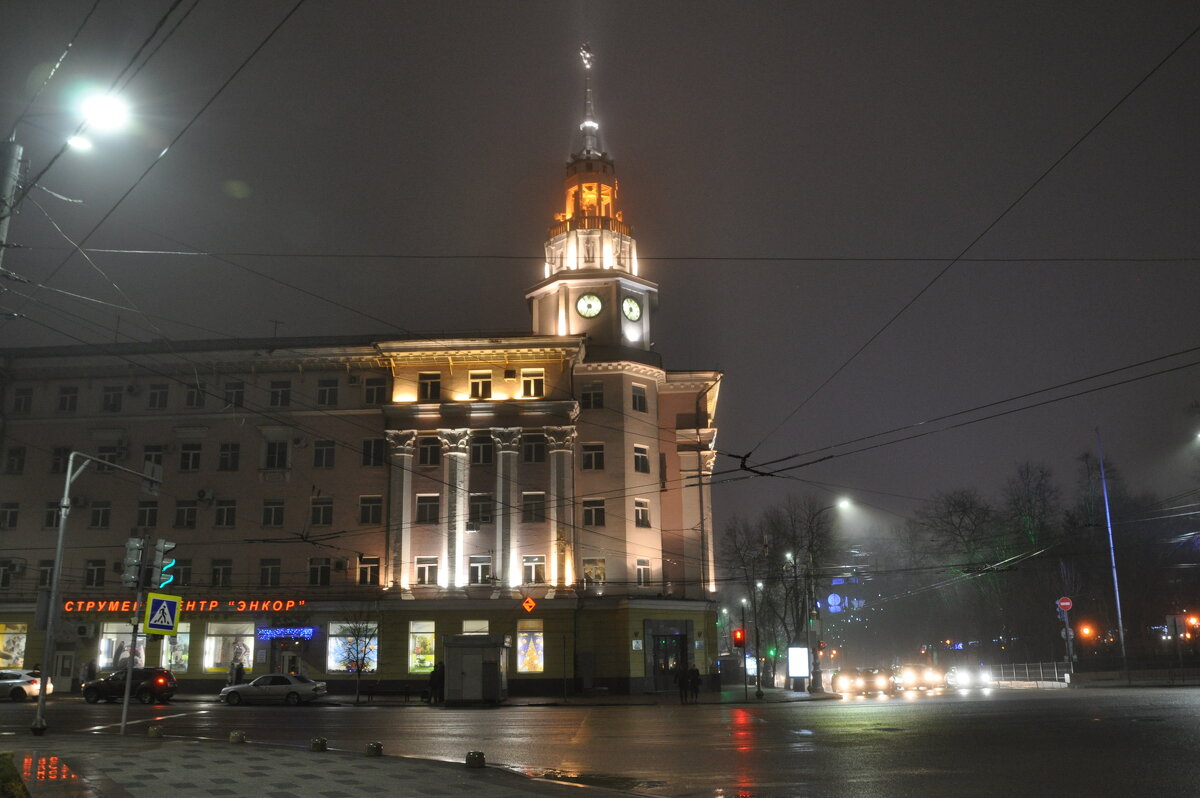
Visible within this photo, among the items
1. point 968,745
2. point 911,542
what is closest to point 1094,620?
point 911,542

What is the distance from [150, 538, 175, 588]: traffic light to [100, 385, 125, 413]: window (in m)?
36.9

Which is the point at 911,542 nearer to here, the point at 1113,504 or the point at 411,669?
the point at 1113,504

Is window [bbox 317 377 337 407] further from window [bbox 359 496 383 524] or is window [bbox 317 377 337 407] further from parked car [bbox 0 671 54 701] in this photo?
parked car [bbox 0 671 54 701]

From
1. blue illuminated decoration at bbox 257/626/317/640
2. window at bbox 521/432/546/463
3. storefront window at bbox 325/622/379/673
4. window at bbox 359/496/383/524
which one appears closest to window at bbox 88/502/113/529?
blue illuminated decoration at bbox 257/626/317/640

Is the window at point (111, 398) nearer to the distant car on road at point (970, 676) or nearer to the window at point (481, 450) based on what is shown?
the window at point (481, 450)

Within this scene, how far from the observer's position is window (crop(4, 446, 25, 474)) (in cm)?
5172

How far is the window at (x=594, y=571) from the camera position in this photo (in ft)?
161

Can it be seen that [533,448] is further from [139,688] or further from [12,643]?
[12,643]

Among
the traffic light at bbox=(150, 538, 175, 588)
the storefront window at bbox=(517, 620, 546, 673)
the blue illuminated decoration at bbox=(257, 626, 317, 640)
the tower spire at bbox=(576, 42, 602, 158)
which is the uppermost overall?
the tower spire at bbox=(576, 42, 602, 158)

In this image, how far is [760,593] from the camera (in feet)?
234

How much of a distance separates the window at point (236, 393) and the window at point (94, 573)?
34.0 ft

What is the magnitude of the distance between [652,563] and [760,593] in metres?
23.4

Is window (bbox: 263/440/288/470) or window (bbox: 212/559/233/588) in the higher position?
window (bbox: 263/440/288/470)

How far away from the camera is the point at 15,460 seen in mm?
51875
